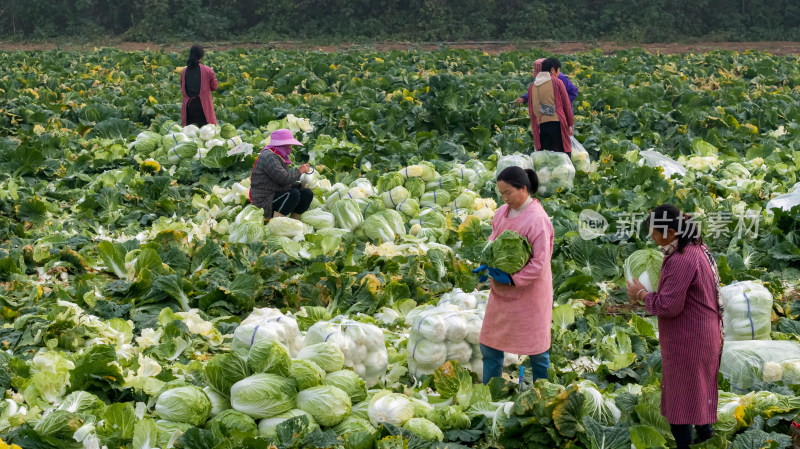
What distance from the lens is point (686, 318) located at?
11.9 ft

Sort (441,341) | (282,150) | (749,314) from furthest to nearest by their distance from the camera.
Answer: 1. (282,150)
2. (749,314)
3. (441,341)

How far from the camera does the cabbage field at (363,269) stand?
3.93 m

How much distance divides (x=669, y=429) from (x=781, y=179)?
5.85m

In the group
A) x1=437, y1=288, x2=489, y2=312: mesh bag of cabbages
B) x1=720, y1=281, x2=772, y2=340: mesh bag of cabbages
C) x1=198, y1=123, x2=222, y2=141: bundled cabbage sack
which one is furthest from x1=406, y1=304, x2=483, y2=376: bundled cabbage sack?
x1=198, y1=123, x2=222, y2=141: bundled cabbage sack

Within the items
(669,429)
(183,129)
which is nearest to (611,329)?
(669,429)

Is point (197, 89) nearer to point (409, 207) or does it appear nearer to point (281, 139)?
point (281, 139)

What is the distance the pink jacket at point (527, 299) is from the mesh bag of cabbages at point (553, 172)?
4.25 metres

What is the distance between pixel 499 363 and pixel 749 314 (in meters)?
1.65

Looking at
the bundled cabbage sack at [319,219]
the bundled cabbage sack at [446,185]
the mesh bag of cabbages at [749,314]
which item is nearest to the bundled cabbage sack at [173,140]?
the bundled cabbage sack at [319,219]

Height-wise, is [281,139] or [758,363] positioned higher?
[281,139]

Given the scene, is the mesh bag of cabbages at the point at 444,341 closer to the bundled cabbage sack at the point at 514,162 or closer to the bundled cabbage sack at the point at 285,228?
the bundled cabbage sack at the point at 285,228

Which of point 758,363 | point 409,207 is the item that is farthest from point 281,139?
point 758,363

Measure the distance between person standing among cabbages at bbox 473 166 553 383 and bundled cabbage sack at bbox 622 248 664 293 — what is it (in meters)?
1.12

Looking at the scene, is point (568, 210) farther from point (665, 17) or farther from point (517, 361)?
point (665, 17)
